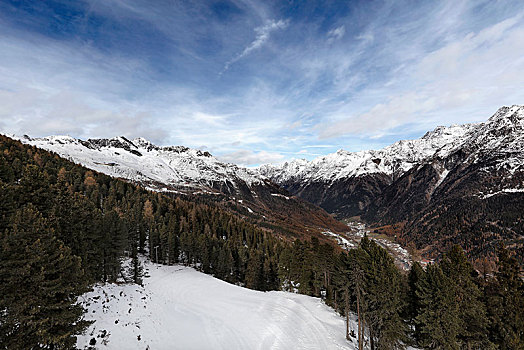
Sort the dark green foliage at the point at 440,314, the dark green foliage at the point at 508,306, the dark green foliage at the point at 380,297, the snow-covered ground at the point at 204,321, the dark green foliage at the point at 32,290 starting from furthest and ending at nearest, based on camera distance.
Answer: the dark green foliage at the point at 380,297
the dark green foliage at the point at 440,314
the dark green foliage at the point at 508,306
the snow-covered ground at the point at 204,321
the dark green foliage at the point at 32,290

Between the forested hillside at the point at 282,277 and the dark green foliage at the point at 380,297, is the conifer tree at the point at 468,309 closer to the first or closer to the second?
the forested hillside at the point at 282,277

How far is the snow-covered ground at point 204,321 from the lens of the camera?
28.7 meters

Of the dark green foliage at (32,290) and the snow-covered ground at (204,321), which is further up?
the dark green foliage at (32,290)

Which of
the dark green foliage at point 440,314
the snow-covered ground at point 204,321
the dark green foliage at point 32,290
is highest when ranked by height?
the dark green foliage at point 32,290

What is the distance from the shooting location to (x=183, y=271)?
75500mm

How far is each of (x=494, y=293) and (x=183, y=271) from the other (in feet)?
235

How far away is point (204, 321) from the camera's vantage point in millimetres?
40688

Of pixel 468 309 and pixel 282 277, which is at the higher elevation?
pixel 468 309

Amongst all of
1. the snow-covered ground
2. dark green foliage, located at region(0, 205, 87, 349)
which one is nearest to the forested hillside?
dark green foliage, located at region(0, 205, 87, 349)

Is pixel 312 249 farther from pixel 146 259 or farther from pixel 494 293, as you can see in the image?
pixel 146 259

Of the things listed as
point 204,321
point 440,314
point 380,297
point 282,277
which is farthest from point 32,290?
point 282,277

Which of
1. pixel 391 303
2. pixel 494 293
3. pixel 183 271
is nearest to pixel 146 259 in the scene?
pixel 183 271

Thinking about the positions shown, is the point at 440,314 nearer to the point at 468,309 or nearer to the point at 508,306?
the point at 468,309

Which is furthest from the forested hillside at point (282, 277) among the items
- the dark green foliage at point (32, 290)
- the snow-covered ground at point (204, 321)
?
the snow-covered ground at point (204, 321)
